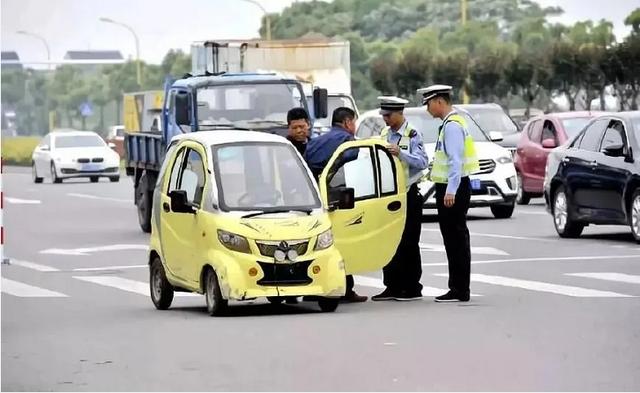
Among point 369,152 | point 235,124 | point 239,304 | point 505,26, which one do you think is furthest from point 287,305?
point 505,26

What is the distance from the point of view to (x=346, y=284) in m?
17.5

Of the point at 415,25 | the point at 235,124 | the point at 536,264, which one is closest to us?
the point at 536,264

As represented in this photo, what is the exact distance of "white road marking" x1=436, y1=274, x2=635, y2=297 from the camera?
17609 millimetres

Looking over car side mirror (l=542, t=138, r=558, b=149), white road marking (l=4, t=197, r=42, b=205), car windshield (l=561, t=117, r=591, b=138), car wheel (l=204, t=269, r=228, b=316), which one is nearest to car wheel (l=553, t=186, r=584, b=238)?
car side mirror (l=542, t=138, r=558, b=149)

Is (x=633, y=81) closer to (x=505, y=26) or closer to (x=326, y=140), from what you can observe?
(x=326, y=140)

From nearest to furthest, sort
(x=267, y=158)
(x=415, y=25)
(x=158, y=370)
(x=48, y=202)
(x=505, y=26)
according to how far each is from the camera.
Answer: (x=158, y=370) < (x=267, y=158) < (x=48, y=202) < (x=505, y=26) < (x=415, y=25)

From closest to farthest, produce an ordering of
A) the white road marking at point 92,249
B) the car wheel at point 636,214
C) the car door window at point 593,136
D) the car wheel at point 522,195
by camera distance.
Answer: the car wheel at point 636,214 → the car door window at point 593,136 → the white road marking at point 92,249 → the car wheel at point 522,195

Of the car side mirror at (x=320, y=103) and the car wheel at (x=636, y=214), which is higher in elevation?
the car side mirror at (x=320, y=103)

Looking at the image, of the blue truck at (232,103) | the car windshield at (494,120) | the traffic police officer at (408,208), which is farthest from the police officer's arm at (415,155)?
the car windshield at (494,120)

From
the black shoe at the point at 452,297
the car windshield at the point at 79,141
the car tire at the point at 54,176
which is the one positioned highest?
the black shoe at the point at 452,297

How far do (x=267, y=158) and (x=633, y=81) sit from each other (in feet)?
136

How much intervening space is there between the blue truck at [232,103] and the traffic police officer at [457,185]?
1051 cm

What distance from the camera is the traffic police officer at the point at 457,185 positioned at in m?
17.1

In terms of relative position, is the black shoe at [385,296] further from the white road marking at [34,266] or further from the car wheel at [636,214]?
the car wheel at [636,214]
